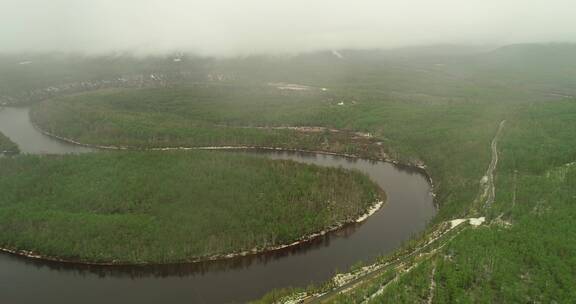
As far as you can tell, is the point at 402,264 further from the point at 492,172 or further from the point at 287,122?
the point at 287,122

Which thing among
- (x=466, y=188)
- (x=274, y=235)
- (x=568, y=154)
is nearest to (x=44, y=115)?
(x=274, y=235)

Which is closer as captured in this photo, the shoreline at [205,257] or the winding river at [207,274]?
the winding river at [207,274]

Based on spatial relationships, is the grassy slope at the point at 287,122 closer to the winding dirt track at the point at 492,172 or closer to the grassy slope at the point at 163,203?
the winding dirt track at the point at 492,172

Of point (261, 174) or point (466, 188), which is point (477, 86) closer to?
point (466, 188)

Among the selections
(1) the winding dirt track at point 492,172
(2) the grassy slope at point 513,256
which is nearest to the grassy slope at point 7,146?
(2) the grassy slope at point 513,256

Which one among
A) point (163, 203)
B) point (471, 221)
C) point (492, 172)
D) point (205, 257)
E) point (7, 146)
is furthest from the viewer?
point (7, 146)

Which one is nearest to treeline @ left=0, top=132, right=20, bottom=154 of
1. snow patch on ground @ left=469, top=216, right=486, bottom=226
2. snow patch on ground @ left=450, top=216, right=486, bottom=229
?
snow patch on ground @ left=450, top=216, right=486, bottom=229

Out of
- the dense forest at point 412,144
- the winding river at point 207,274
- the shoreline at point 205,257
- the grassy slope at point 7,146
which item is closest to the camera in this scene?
the dense forest at point 412,144

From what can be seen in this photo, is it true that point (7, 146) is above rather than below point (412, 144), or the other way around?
below

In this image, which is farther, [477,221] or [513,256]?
[477,221]

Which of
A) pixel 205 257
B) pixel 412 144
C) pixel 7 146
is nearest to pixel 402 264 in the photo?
pixel 205 257
